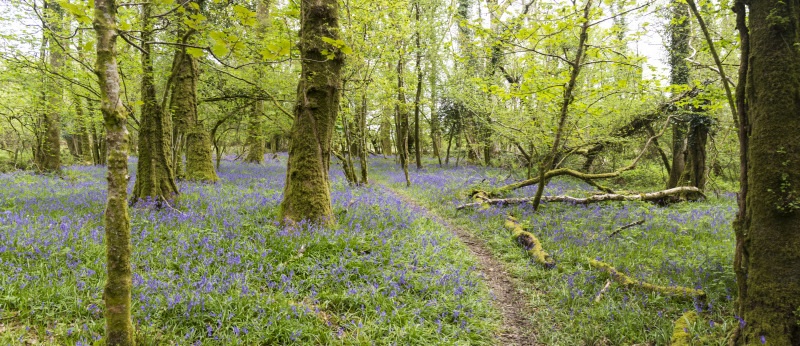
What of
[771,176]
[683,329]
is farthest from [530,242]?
[771,176]

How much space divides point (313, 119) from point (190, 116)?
276 inches

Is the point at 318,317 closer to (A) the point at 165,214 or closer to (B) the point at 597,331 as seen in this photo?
(B) the point at 597,331

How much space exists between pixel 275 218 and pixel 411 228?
299cm

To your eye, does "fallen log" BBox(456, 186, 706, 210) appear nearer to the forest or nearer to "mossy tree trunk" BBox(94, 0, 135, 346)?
the forest

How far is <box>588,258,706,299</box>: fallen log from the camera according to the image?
4676 mm

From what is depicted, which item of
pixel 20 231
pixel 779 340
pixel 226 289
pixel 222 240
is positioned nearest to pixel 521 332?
pixel 779 340

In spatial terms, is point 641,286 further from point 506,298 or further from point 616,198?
point 616,198

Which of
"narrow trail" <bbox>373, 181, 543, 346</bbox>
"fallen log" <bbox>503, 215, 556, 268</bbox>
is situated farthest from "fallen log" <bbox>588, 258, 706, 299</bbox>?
"narrow trail" <bbox>373, 181, 543, 346</bbox>

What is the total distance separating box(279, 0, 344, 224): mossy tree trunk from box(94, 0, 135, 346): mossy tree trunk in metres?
3.65

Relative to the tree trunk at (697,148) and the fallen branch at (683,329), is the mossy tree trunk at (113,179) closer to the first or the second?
the fallen branch at (683,329)

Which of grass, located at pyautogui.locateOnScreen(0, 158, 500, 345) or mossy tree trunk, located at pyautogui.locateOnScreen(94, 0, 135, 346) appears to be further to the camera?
grass, located at pyautogui.locateOnScreen(0, 158, 500, 345)

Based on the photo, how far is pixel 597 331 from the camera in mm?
4297

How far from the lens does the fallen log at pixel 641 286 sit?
468 cm

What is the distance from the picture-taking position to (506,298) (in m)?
5.39
